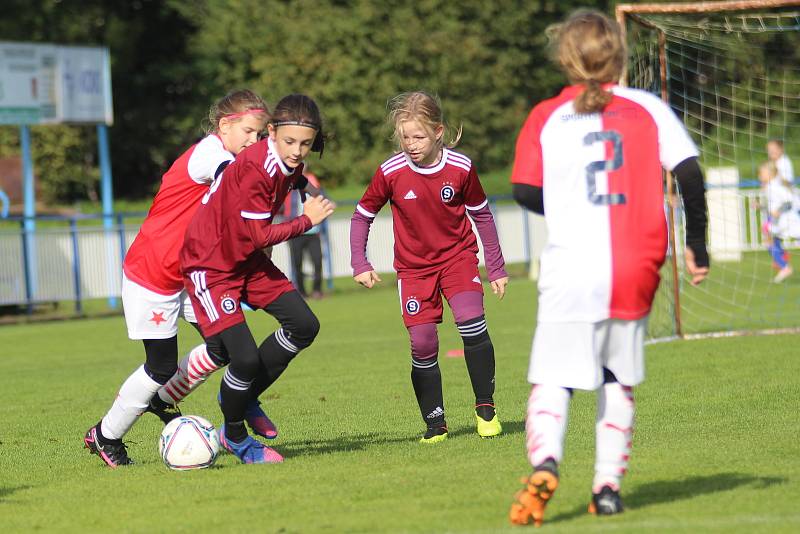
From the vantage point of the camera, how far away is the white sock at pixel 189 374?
6656mm

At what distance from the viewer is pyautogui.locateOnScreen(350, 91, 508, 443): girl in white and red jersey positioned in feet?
22.9

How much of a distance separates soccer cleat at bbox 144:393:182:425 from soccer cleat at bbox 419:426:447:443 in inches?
54.0

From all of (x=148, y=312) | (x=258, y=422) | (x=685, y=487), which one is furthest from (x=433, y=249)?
(x=685, y=487)

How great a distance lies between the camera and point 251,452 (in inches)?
255

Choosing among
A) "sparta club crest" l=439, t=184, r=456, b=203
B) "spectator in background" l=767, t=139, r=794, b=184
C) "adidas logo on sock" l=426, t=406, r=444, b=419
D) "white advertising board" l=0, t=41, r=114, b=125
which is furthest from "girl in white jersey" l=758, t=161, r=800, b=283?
"adidas logo on sock" l=426, t=406, r=444, b=419

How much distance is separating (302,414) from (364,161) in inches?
1302

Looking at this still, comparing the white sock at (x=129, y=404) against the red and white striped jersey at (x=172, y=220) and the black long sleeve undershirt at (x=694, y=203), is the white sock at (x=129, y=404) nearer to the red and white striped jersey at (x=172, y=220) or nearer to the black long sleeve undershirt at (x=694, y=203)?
the red and white striped jersey at (x=172, y=220)

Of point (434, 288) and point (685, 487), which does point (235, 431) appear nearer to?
point (434, 288)

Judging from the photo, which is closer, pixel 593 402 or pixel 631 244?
pixel 631 244

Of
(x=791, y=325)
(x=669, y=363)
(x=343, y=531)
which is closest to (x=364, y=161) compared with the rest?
(x=791, y=325)

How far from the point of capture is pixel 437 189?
704 cm

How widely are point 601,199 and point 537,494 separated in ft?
3.57

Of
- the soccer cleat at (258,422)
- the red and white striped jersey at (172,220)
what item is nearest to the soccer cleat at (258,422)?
the soccer cleat at (258,422)

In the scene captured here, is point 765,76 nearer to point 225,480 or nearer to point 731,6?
point 731,6
